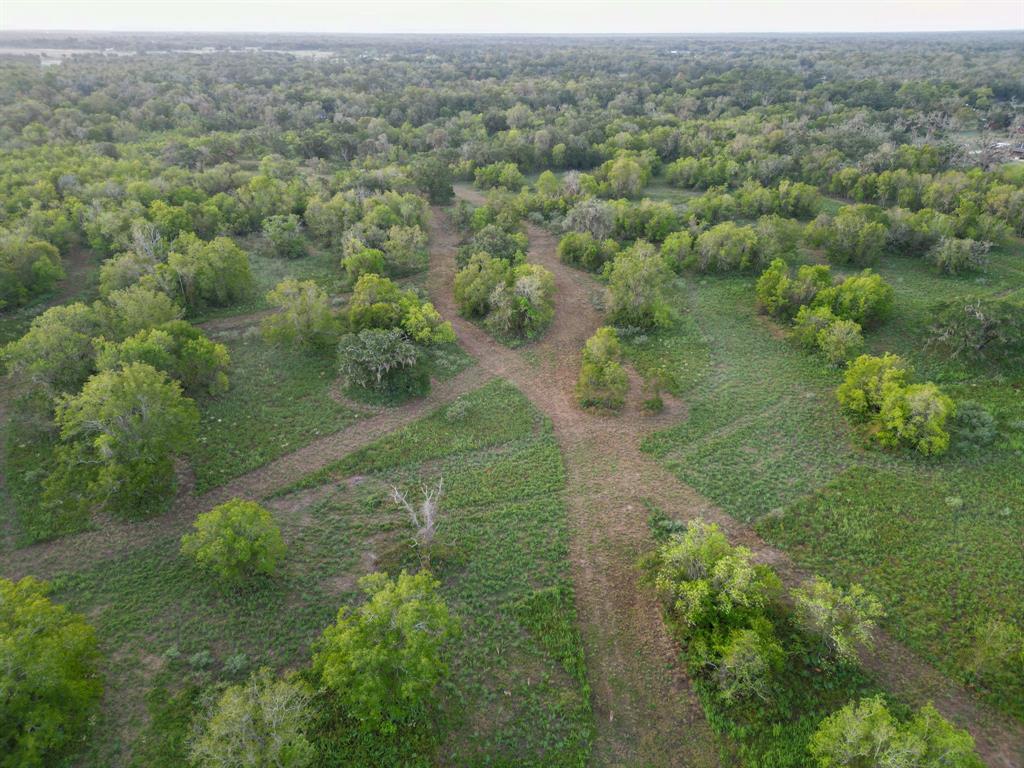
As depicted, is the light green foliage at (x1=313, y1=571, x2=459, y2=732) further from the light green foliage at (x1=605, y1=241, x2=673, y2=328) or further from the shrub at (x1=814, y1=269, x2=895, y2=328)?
the shrub at (x1=814, y1=269, x2=895, y2=328)

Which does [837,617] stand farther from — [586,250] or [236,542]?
[586,250]

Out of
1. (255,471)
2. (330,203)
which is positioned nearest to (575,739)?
(255,471)

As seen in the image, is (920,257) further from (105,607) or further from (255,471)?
(105,607)

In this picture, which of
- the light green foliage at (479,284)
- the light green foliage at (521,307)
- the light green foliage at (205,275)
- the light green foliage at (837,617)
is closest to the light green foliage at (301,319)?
the light green foliage at (205,275)

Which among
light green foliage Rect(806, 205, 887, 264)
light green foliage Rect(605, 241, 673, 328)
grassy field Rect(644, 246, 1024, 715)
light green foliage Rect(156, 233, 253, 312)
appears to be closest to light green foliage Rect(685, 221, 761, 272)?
light green foliage Rect(806, 205, 887, 264)

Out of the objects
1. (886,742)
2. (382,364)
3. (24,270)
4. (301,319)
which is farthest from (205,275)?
(886,742)
